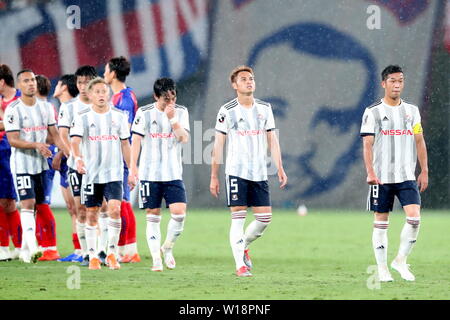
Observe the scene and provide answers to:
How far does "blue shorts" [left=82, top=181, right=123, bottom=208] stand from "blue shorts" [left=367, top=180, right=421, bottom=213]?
263cm

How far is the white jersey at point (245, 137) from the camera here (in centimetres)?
993

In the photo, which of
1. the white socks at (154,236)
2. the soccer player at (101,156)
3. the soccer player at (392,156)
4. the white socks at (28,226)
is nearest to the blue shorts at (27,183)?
the white socks at (28,226)

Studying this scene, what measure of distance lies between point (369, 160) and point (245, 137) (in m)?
1.33

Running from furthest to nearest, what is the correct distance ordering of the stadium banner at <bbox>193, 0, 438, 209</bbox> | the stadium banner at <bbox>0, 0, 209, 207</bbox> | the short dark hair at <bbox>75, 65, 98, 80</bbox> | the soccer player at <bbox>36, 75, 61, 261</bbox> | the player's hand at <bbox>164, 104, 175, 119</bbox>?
the stadium banner at <bbox>0, 0, 209, 207</bbox> < the stadium banner at <bbox>193, 0, 438, 209</bbox> < the soccer player at <bbox>36, 75, 61, 261</bbox> < the short dark hair at <bbox>75, 65, 98, 80</bbox> < the player's hand at <bbox>164, 104, 175, 119</bbox>

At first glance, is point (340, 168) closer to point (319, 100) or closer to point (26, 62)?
point (319, 100)

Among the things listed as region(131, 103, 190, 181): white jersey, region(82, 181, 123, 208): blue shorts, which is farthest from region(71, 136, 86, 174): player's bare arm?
region(131, 103, 190, 181): white jersey

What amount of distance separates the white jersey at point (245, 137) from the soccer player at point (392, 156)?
1078 mm

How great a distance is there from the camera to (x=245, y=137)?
9.96 meters

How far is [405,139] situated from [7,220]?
5.02 meters

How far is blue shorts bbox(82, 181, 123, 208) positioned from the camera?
1043 cm

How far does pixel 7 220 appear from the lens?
12.1 m

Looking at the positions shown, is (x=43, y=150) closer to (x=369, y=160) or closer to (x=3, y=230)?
(x=3, y=230)

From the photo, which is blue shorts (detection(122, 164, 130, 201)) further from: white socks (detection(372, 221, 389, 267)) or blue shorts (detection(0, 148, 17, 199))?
white socks (detection(372, 221, 389, 267))
